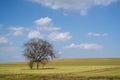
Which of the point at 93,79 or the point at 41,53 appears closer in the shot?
the point at 93,79

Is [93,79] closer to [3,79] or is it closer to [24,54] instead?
[3,79]

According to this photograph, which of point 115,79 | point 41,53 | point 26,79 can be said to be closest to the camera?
point 115,79

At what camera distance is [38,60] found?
86125 mm

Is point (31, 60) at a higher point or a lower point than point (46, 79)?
higher

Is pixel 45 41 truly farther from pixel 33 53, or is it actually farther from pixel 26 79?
pixel 26 79

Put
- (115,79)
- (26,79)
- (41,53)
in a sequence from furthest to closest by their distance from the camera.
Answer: (41,53), (26,79), (115,79)

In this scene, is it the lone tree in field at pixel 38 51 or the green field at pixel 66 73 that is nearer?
the green field at pixel 66 73

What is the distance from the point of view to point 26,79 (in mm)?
35781

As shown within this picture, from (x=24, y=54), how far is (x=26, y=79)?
50.9 metres

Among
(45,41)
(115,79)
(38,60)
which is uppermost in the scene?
(45,41)

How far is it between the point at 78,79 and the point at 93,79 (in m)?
2.18

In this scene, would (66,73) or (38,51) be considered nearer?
(66,73)

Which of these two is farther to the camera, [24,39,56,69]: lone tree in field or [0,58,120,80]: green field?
[24,39,56,69]: lone tree in field

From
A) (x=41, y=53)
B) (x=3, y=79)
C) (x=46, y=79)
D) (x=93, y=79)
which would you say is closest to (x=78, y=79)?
(x=93, y=79)
